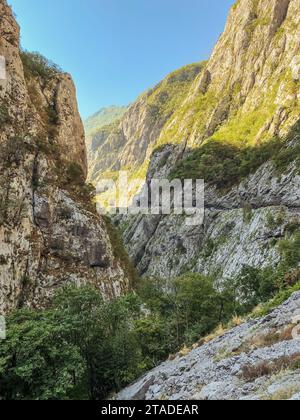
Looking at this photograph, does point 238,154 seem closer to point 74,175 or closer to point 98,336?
point 74,175

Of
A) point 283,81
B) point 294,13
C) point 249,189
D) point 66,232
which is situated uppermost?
point 294,13

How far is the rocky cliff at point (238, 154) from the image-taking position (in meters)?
71.9

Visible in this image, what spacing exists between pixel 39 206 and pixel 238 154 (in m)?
61.1

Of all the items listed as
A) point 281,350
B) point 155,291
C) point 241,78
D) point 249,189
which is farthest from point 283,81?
point 281,350

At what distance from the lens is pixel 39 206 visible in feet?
168

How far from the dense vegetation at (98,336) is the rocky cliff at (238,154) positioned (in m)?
19.1

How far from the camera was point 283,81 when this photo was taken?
99938 mm

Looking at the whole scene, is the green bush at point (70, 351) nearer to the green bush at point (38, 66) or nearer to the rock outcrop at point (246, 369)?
the rock outcrop at point (246, 369)

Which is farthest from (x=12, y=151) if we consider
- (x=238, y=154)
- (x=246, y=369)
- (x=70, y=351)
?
(x=238, y=154)

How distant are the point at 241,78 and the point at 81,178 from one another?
8472cm

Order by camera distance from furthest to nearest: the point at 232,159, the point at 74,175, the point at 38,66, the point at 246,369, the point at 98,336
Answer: the point at 232,159, the point at 38,66, the point at 74,175, the point at 98,336, the point at 246,369

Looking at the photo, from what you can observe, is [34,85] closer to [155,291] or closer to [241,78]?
[155,291]

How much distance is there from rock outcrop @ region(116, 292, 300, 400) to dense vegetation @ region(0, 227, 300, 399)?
4.51 meters

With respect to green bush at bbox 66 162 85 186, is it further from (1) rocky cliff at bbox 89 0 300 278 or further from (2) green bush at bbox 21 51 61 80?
(1) rocky cliff at bbox 89 0 300 278
